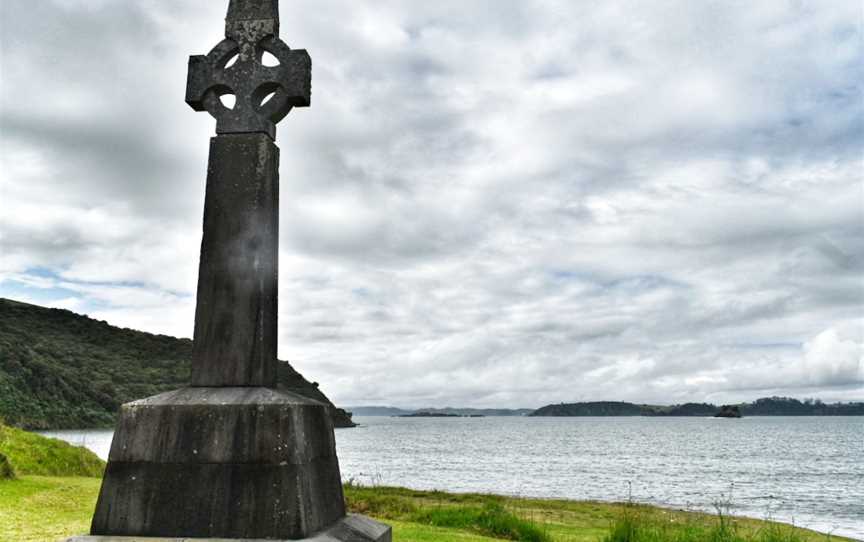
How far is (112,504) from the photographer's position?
15.1ft

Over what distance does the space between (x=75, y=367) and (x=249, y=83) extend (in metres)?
104

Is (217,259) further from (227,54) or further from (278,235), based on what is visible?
(227,54)

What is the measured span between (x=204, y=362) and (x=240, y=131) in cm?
185

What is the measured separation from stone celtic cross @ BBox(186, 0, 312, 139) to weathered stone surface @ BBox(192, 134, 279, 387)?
198 millimetres

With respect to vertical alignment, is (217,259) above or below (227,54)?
below

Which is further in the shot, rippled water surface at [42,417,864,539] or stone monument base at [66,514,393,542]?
rippled water surface at [42,417,864,539]

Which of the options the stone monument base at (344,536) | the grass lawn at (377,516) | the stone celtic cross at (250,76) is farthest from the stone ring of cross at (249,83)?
the grass lawn at (377,516)

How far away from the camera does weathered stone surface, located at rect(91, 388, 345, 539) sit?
4438 mm

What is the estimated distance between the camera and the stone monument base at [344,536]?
14.4 feet

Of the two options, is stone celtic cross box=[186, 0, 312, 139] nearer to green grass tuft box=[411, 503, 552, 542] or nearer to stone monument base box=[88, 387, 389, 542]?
stone monument base box=[88, 387, 389, 542]

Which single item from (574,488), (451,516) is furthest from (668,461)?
(451,516)

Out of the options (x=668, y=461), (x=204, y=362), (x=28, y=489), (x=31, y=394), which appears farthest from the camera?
(x=31, y=394)

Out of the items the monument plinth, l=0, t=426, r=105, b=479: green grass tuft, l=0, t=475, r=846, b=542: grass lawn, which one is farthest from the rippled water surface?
the monument plinth

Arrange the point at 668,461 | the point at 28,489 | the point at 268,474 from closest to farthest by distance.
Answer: the point at 268,474, the point at 28,489, the point at 668,461
